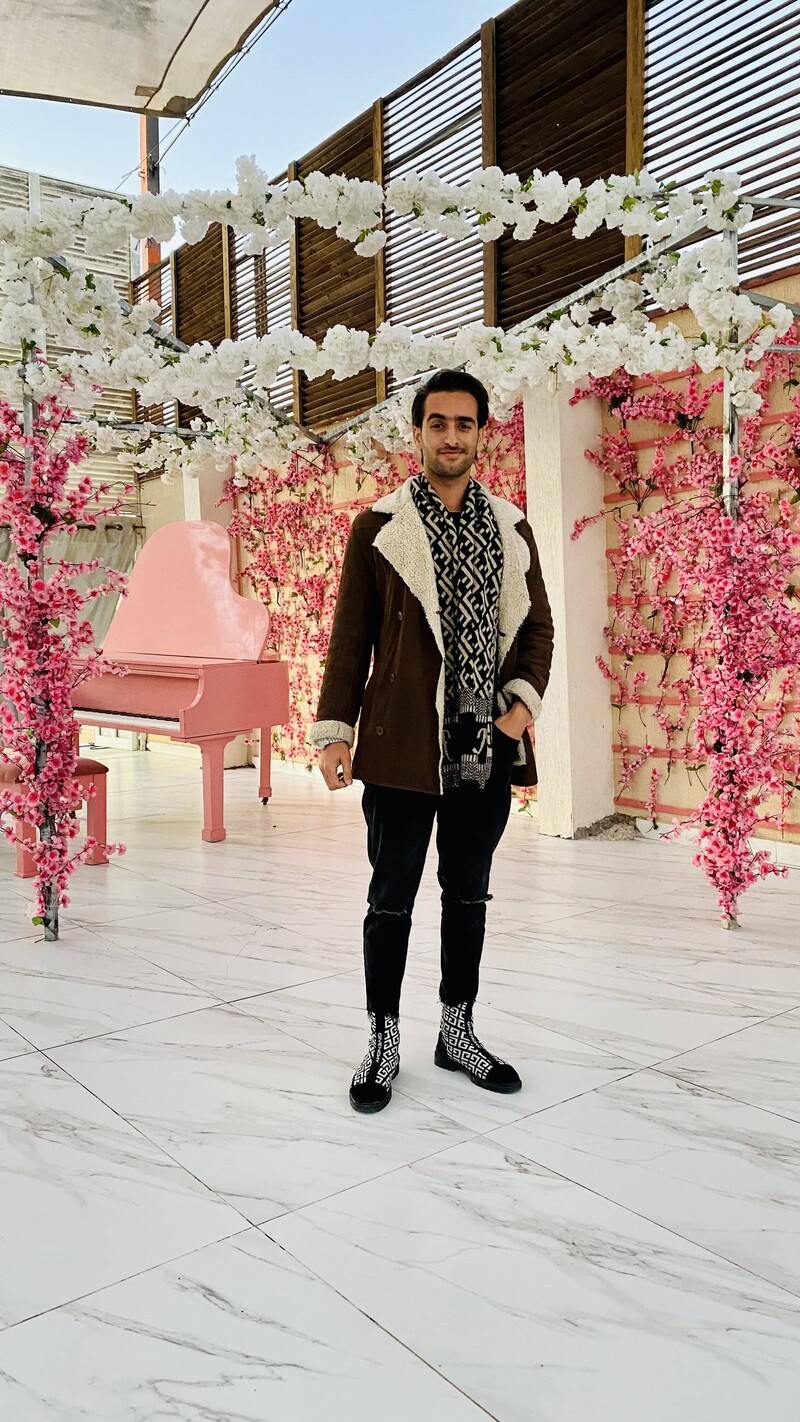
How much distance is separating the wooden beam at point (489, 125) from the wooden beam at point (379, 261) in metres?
0.95

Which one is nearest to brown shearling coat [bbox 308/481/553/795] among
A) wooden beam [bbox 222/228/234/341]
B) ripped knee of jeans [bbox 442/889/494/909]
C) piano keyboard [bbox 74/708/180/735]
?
ripped knee of jeans [bbox 442/889/494/909]

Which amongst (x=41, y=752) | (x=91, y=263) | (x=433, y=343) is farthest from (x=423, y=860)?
(x=91, y=263)

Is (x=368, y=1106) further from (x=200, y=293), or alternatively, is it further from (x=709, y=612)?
(x=200, y=293)

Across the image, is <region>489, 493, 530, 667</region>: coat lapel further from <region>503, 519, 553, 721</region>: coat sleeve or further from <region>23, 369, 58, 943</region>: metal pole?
<region>23, 369, 58, 943</region>: metal pole

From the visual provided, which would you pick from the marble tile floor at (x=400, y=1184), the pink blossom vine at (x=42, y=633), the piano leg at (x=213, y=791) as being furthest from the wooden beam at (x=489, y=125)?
the marble tile floor at (x=400, y=1184)

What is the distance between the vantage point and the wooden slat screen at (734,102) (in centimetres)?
398

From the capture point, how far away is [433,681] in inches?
78.4

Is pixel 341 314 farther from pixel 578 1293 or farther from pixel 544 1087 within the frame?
pixel 578 1293

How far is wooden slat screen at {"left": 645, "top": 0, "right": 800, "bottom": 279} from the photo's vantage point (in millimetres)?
3980

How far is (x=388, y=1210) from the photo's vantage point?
5.64 ft

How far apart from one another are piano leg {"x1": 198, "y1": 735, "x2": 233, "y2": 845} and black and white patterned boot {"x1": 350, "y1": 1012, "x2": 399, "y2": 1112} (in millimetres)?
2973

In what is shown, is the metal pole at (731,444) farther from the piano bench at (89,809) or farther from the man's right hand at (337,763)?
the piano bench at (89,809)

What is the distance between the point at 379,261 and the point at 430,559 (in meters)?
4.93

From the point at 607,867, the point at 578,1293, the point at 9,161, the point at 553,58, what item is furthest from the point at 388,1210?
the point at 9,161
